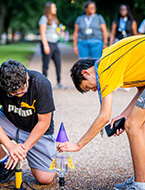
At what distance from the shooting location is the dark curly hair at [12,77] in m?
2.65

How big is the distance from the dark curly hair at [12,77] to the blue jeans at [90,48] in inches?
190

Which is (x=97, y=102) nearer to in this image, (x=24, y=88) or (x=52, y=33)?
(x=52, y=33)

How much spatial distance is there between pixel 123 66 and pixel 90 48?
5.08 meters

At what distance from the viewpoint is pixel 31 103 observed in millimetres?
3006

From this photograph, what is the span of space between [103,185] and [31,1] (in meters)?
29.7

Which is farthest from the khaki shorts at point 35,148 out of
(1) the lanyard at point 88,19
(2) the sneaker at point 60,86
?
(2) the sneaker at point 60,86

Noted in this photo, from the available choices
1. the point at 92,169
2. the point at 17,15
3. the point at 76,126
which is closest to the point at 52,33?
the point at 76,126

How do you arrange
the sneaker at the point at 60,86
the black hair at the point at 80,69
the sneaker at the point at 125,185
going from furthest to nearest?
1. the sneaker at the point at 60,86
2. the sneaker at the point at 125,185
3. the black hair at the point at 80,69

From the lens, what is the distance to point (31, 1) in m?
30.9

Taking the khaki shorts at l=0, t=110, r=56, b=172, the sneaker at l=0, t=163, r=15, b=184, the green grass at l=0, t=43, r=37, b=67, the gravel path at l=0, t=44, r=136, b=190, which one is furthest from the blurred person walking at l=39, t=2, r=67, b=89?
the green grass at l=0, t=43, r=37, b=67

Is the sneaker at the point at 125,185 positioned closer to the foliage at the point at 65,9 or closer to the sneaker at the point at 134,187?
the sneaker at the point at 134,187

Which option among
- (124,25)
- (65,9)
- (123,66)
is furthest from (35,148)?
(65,9)

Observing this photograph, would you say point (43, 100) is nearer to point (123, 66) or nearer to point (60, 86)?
point (123, 66)

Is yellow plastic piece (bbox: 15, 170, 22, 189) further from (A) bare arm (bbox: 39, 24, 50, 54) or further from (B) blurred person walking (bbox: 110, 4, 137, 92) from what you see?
(B) blurred person walking (bbox: 110, 4, 137, 92)
